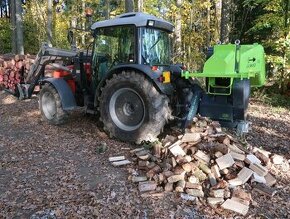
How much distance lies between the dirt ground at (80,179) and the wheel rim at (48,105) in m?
0.24

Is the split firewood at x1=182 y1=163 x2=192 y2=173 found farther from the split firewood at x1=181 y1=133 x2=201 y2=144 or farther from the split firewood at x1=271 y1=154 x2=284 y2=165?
the split firewood at x1=271 y1=154 x2=284 y2=165

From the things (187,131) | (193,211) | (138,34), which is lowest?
(193,211)

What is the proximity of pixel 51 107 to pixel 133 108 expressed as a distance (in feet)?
7.44

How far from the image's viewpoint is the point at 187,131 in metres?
5.65

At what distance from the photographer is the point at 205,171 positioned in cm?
467

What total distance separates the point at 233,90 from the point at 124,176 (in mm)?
2216

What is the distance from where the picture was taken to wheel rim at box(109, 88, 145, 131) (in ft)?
20.5

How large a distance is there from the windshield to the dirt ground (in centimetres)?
162

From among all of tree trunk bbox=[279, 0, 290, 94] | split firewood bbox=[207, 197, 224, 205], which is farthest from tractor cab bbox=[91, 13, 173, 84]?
tree trunk bbox=[279, 0, 290, 94]

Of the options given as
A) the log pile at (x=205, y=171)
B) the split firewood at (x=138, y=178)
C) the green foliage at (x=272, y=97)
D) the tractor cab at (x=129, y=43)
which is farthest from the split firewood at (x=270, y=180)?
the green foliage at (x=272, y=97)

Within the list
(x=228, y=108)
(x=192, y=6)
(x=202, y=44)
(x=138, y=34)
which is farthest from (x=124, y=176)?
(x=202, y=44)

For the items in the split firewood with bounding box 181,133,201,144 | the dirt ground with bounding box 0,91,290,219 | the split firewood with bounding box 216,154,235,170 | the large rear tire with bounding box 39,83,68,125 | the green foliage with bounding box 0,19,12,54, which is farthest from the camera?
the green foliage with bounding box 0,19,12,54

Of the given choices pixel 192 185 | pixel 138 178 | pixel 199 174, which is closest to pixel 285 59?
pixel 199 174

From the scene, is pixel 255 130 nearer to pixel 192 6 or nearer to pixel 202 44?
pixel 192 6
